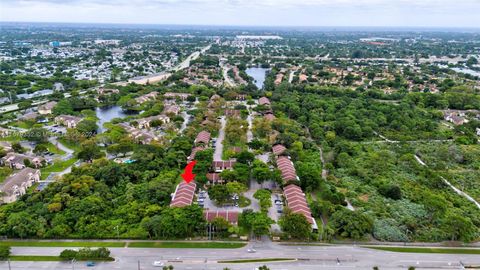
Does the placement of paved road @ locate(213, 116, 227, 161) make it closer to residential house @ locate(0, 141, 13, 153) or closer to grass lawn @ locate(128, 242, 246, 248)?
grass lawn @ locate(128, 242, 246, 248)

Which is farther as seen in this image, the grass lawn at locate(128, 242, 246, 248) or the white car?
the grass lawn at locate(128, 242, 246, 248)

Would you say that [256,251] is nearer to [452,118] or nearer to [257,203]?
[257,203]

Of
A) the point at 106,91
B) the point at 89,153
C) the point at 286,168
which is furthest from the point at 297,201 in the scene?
the point at 106,91

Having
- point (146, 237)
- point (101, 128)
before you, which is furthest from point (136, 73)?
point (146, 237)

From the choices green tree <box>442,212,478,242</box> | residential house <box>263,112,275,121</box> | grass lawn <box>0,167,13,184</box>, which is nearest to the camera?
green tree <box>442,212,478,242</box>

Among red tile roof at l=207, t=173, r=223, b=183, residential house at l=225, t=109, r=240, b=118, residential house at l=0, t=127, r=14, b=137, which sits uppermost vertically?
residential house at l=225, t=109, r=240, b=118

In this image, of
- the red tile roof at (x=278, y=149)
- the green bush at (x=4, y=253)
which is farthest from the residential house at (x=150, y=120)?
the green bush at (x=4, y=253)

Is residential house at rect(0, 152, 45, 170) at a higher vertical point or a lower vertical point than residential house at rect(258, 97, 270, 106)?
lower

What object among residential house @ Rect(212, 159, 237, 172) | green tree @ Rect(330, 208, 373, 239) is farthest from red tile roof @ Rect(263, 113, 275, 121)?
green tree @ Rect(330, 208, 373, 239)
